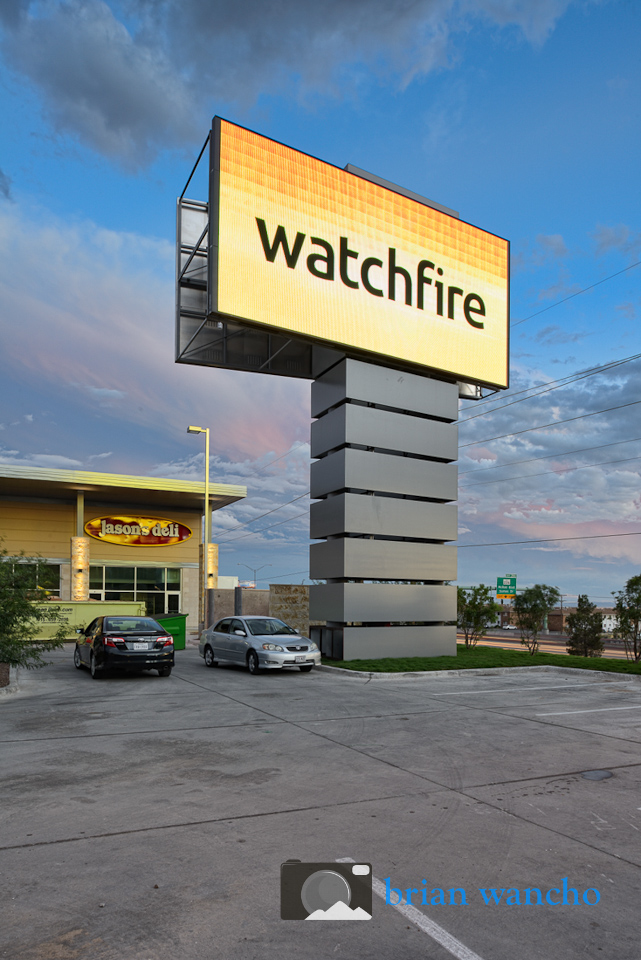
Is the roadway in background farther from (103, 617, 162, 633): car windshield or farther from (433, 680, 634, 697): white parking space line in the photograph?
(103, 617, 162, 633): car windshield

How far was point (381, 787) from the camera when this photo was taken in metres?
7.33

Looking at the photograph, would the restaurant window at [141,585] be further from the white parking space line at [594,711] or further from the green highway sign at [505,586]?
the white parking space line at [594,711]

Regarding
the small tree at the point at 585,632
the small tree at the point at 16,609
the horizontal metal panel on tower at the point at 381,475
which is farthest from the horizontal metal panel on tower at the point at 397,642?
the small tree at the point at 585,632

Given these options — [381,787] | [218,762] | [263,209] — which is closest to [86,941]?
[381,787]

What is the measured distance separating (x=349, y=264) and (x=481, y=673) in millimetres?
13000

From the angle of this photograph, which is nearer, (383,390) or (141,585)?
(383,390)

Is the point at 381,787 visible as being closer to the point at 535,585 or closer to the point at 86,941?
the point at 86,941

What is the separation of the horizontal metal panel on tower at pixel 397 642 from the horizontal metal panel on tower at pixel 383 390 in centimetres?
707

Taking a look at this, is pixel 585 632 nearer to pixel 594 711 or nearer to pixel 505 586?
pixel 594 711

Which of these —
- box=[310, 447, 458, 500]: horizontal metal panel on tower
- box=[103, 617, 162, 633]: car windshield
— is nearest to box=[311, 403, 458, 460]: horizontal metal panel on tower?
box=[310, 447, 458, 500]: horizontal metal panel on tower

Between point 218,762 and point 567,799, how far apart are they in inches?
156

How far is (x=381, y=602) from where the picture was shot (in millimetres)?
21453

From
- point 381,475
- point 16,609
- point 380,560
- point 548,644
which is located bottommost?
point 548,644

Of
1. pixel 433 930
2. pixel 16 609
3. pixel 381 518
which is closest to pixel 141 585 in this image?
pixel 381 518
